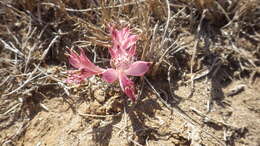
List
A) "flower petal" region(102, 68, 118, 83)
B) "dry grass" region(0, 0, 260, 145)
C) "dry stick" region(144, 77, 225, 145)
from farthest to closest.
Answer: "dry grass" region(0, 0, 260, 145), "dry stick" region(144, 77, 225, 145), "flower petal" region(102, 68, 118, 83)

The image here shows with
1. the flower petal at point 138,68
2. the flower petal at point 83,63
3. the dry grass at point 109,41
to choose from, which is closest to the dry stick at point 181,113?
the dry grass at point 109,41

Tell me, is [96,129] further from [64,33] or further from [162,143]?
[64,33]

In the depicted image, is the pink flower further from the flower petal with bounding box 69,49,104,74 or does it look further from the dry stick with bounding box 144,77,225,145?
the dry stick with bounding box 144,77,225,145

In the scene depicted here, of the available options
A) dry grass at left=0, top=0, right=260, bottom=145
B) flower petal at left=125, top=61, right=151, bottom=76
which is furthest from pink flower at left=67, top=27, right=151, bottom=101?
dry grass at left=0, top=0, right=260, bottom=145

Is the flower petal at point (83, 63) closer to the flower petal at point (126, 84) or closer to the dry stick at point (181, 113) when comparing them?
the flower petal at point (126, 84)

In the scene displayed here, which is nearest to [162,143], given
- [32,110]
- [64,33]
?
[32,110]

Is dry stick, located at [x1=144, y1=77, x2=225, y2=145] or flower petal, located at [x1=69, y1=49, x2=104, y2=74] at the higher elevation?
flower petal, located at [x1=69, y1=49, x2=104, y2=74]

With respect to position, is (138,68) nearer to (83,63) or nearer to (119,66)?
(119,66)
